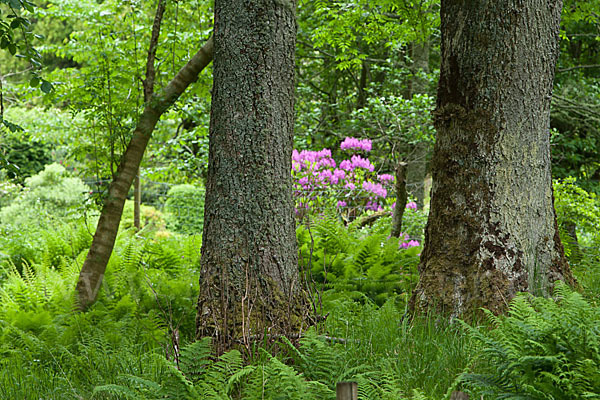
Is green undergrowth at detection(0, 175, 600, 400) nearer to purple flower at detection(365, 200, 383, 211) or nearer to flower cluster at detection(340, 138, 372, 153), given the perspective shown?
purple flower at detection(365, 200, 383, 211)

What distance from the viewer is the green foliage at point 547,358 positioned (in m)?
2.07

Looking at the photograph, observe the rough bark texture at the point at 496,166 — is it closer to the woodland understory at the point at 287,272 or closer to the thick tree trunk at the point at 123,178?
the woodland understory at the point at 287,272

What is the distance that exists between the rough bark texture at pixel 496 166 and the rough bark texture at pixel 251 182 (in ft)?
3.56

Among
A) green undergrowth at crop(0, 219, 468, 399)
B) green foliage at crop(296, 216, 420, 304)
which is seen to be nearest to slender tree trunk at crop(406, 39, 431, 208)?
green foliage at crop(296, 216, 420, 304)

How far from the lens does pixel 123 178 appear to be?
451 centimetres

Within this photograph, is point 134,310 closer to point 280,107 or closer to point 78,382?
point 78,382

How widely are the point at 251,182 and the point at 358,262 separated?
2.74 metres

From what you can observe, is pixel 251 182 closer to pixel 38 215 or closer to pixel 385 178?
pixel 385 178

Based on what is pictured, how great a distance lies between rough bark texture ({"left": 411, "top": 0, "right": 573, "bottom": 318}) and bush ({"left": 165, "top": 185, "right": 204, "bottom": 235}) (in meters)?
8.60

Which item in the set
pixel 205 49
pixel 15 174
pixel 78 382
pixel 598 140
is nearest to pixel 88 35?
pixel 205 49

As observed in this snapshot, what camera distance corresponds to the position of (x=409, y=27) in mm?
6504

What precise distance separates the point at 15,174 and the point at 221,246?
1344mm

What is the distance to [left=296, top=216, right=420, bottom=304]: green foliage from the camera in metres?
5.07

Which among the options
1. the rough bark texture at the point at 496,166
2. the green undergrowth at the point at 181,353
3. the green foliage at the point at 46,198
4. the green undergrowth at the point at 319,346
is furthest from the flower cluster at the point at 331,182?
the green foliage at the point at 46,198
